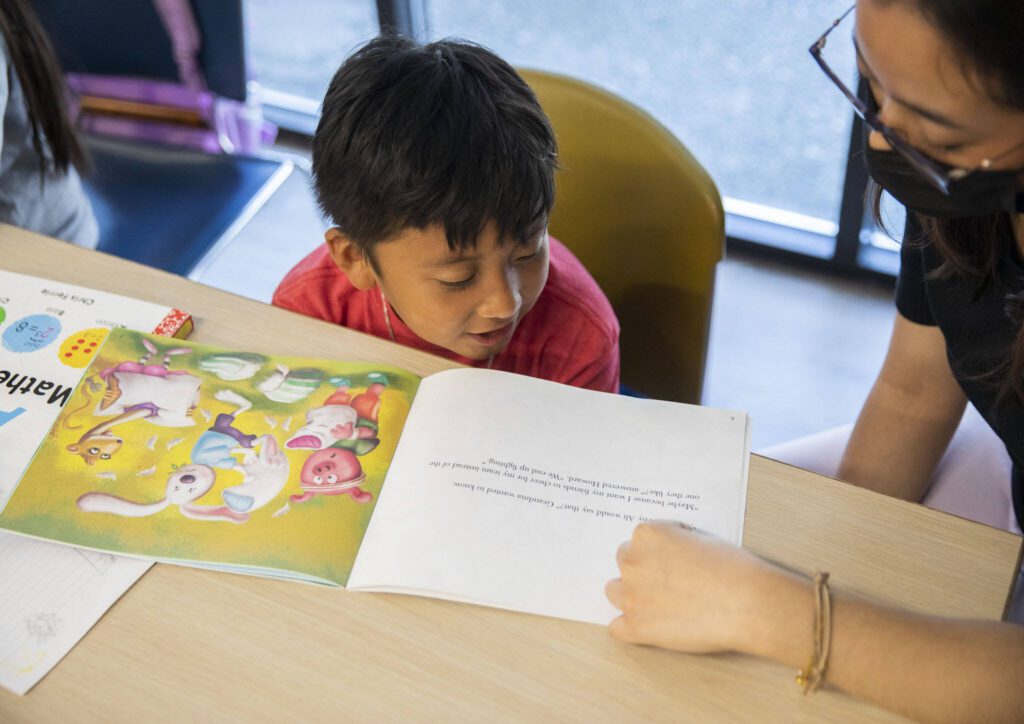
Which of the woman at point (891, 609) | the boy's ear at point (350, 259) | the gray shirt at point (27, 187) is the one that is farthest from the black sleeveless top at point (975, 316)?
the gray shirt at point (27, 187)

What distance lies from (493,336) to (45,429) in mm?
421

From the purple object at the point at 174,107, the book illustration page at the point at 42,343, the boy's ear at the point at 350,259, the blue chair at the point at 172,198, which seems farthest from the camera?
the purple object at the point at 174,107

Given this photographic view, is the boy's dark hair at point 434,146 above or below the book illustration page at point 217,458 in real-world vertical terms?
above

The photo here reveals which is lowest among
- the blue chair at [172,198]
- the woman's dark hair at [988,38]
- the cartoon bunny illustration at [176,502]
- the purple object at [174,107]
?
the blue chair at [172,198]

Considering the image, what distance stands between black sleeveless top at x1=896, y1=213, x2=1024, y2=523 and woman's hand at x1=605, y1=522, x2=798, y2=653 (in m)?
0.34

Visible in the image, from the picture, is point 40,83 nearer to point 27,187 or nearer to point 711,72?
point 27,187

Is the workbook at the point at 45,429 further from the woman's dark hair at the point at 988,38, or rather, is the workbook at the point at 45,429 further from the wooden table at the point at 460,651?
the woman's dark hair at the point at 988,38

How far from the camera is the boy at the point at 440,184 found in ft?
2.78

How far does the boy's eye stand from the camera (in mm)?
899

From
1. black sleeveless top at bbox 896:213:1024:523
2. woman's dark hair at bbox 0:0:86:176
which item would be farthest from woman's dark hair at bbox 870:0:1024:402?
woman's dark hair at bbox 0:0:86:176

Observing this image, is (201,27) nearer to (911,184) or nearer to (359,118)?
(359,118)

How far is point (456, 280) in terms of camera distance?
0.89 m

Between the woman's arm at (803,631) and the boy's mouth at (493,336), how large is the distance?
0.35 meters

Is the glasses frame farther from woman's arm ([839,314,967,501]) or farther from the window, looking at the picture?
the window
